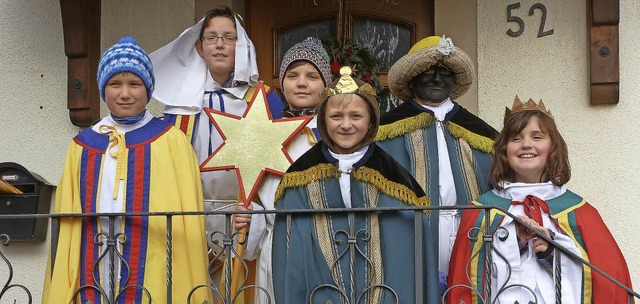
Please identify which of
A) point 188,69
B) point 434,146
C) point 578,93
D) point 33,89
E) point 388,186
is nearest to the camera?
point 388,186

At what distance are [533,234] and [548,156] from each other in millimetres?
379

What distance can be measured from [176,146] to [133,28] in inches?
83.1

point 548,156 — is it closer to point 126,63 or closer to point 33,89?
point 126,63

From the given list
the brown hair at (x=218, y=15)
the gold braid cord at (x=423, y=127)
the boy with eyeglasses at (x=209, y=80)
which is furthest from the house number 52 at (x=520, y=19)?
the brown hair at (x=218, y=15)

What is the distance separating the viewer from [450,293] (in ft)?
15.9

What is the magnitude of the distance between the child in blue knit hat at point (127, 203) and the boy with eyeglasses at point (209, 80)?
469 mm

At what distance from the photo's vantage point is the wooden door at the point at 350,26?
23.3 feet

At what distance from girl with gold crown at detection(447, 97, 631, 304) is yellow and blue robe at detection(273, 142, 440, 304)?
19cm

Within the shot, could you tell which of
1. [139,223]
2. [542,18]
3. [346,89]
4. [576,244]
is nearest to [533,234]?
[576,244]

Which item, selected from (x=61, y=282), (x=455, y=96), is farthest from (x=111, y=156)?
(x=455, y=96)

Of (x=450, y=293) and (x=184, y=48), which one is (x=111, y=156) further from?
(x=450, y=293)

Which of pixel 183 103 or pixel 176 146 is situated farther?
pixel 183 103

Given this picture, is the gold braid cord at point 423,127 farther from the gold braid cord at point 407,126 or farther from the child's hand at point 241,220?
the child's hand at point 241,220

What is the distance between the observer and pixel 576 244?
15.6ft
